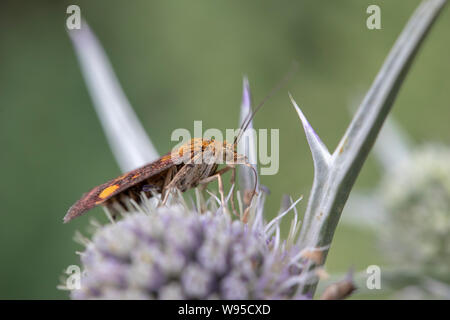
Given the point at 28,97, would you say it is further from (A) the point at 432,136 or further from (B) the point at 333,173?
(B) the point at 333,173

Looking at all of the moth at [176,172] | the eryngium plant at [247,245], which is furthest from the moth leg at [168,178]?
the eryngium plant at [247,245]

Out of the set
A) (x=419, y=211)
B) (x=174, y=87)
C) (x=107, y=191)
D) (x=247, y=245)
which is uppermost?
(x=174, y=87)

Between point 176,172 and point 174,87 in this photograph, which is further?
point 174,87

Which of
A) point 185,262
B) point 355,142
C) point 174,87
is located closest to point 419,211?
point 355,142

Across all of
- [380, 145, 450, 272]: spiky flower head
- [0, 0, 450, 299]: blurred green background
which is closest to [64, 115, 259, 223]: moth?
[380, 145, 450, 272]: spiky flower head

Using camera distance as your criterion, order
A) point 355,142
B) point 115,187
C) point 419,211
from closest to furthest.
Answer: point 355,142 < point 115,187 < point 419,211

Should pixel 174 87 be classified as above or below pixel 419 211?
above

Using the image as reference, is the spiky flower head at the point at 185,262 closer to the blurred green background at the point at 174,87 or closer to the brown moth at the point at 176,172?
the brown moth at the point at 176,172

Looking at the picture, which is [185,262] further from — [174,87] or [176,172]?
[174,87]
